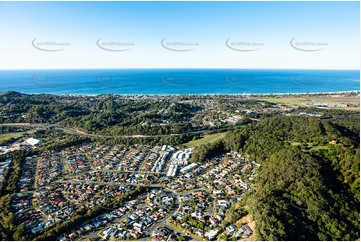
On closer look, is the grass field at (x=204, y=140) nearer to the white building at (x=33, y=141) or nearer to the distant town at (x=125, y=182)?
the distant town at (x=125, y=182)

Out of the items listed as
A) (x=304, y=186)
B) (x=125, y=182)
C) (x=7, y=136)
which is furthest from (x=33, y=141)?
(x=304, y=186)

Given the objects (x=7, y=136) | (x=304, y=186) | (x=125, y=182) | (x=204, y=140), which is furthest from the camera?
(x=7, y=136)

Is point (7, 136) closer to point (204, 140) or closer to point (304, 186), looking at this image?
point (204, 140)

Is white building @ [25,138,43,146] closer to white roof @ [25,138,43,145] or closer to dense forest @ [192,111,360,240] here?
white roof @ [25,138,43,145]

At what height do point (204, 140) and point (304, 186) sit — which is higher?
point (204, 140)

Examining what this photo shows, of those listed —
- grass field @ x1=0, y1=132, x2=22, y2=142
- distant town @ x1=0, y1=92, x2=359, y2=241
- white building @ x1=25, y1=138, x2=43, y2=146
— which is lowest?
distant town @ x1=0, y1=92, x2=359, y2=241

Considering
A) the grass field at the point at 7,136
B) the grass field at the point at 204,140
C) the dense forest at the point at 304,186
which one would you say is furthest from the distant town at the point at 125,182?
the dense forest at the point at 304,186

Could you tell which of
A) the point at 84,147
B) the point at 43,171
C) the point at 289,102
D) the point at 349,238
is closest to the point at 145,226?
the point at 349,238

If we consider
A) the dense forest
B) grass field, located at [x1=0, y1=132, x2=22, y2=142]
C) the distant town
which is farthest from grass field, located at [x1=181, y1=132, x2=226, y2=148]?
grass field, located at [x1=0, y1=132, x2=22, y2=142]

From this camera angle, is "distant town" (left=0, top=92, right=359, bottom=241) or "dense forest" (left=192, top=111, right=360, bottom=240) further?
"distant town" (left=0, top=92, right=359, bottom=241)
